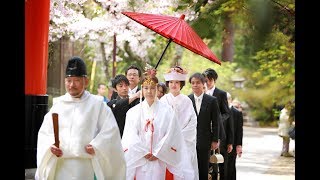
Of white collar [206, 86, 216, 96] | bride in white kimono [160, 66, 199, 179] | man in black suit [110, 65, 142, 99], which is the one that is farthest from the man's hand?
white collar [206, 86, 216, 96]

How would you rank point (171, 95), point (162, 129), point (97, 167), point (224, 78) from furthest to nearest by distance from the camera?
point (224, 78) < point (171, 95) < point (162, 129) < point (97, 167)

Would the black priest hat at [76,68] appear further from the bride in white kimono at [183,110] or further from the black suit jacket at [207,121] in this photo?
the black suit jacket at [207,121]

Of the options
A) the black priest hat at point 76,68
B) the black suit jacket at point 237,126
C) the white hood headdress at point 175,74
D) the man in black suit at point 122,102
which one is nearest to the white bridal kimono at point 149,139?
the man in black suit at point 122,102

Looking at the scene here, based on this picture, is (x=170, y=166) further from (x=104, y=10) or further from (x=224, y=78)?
(x=224, y=78)

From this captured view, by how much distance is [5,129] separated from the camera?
569 centimetres

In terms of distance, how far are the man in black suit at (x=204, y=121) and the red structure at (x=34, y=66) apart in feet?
7.76

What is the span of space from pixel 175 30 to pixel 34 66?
206 centimetres

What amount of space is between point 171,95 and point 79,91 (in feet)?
11.5

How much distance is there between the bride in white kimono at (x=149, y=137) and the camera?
898 centimetres

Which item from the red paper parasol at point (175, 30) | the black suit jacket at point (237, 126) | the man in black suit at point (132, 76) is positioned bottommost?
the black suit jacket at point (237, 126)

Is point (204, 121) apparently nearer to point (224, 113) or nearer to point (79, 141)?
point (224, 113)

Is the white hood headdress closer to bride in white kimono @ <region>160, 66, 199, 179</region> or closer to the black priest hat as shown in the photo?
bride in white kimono @ <region>160, 66, 199, 179</region>

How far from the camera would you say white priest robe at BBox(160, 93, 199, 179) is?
33.9 feet
